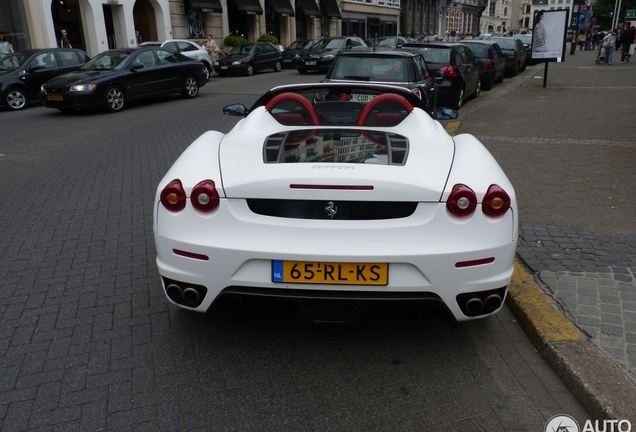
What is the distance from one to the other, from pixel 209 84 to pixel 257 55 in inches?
192

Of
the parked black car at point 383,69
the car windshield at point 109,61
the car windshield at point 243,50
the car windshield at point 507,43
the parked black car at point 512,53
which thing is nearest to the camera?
the parked black car at point 383,69

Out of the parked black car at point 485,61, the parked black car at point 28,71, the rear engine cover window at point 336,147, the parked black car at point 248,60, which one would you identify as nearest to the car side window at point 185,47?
the parked black car at point 248,60

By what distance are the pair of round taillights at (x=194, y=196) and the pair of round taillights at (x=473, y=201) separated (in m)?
1.16

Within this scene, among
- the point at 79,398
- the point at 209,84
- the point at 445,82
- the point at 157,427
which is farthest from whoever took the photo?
the point at 209,84

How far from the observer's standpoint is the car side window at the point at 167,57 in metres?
14.9

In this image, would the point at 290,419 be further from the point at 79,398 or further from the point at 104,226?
the point at 104,226

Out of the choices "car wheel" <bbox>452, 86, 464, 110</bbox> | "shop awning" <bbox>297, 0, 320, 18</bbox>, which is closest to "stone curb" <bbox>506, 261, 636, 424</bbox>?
"car wheel" <bbox>452, 86, 464, 110</bbox>

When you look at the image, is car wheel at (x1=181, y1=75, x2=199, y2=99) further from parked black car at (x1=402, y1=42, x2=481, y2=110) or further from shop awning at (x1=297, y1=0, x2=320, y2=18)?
shop awning at (x1=297, y1=0, x2=320, y2=18)

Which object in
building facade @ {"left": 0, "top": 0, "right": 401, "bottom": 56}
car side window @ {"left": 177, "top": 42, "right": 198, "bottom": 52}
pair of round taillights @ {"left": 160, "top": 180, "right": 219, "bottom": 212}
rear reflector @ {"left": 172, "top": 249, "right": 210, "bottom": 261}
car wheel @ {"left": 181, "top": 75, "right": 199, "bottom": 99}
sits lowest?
car wheel @ {"left": 181, "top": 75, "right": 199, "bottom": 99}

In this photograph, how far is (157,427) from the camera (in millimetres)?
2484

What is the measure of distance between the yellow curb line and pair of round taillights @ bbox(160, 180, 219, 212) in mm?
1948

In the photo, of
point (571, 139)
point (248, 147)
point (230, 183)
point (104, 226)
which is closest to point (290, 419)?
point (230, 183)

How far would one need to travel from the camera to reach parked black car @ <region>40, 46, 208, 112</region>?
41.4 feet

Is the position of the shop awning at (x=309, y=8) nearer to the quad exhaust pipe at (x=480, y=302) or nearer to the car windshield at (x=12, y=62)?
the car windshield at (x=12, y=62)
